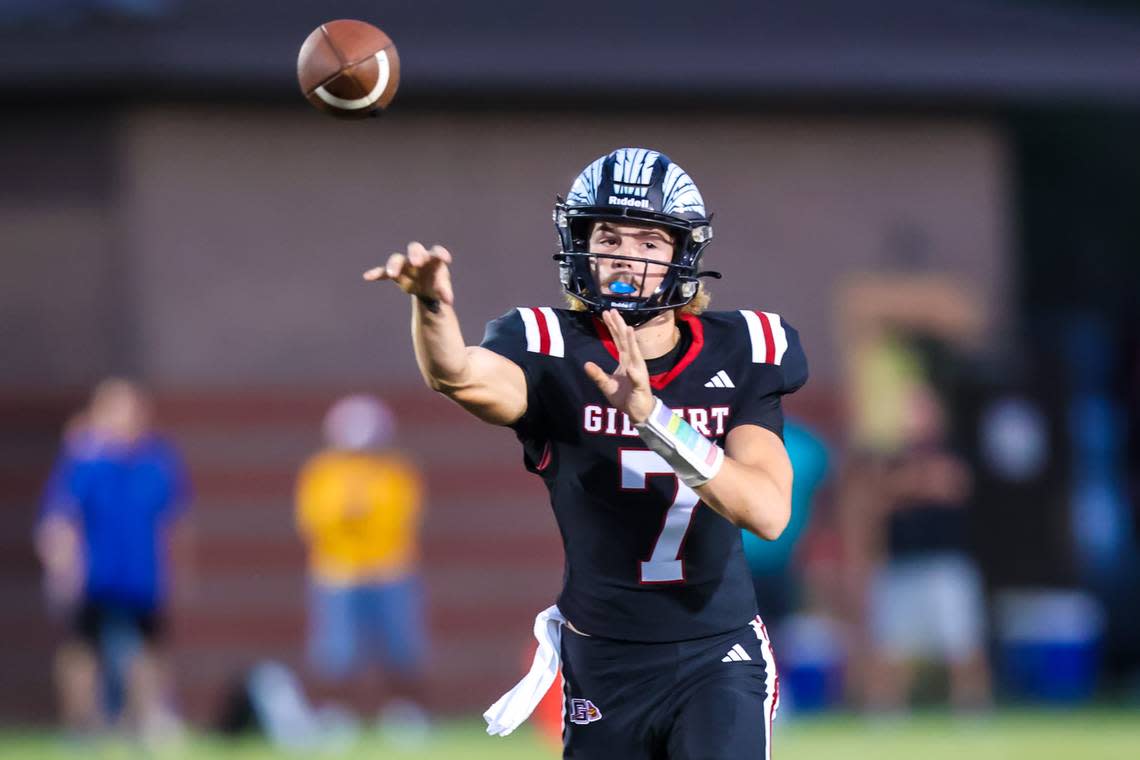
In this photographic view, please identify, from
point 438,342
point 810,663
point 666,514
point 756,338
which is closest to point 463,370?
point 438,342

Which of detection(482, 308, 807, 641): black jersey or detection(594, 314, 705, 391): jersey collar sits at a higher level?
detection(594, 314, 705, 391): jersey collar

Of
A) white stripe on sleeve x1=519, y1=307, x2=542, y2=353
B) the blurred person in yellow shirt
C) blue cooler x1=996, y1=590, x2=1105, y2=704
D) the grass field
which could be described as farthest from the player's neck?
blue cooler x1=996, y1=590, x2=1105, y2=704

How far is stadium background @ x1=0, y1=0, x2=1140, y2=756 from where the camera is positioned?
1405 cm

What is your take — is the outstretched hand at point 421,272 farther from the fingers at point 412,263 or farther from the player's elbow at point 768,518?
the player's elbow at point 768,518

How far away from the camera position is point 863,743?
37.3ft

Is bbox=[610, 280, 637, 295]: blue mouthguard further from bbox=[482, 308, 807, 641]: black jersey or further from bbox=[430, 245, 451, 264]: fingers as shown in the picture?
bbox=[430, 245, 451, 264]: fingers

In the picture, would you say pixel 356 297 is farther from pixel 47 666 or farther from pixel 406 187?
pixel 47 666

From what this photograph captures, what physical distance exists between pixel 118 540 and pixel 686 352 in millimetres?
6509

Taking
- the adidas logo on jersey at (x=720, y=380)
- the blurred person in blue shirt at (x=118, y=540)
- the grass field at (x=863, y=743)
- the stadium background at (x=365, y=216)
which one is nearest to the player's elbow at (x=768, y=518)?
the adidas logo on jersey at (x=720, y=380)

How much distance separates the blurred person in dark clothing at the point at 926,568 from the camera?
43.0 feet

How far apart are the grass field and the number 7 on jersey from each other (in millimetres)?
5211

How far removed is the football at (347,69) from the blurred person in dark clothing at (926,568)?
26.8 feet

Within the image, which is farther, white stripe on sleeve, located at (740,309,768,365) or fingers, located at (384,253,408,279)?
white stripe on sleeve, located at (740,309,768,365)

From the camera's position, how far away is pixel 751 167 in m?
15.2
